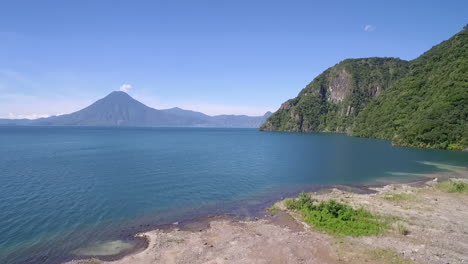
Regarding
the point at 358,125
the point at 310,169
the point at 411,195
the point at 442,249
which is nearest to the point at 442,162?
the point at 310,169

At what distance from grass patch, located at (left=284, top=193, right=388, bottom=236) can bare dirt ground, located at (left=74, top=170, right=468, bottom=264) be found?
90cm

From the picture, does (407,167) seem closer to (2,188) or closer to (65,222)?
(65,222)

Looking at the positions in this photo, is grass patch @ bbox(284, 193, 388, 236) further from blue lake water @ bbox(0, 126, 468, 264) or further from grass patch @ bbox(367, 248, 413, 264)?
blue lake water @ bbox(0, 126, 468, 264)

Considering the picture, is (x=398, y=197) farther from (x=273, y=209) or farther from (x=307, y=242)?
(x=307, y=242)

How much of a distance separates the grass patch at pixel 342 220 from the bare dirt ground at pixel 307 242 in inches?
35.3

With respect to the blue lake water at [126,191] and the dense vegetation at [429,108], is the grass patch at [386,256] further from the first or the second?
the dense vegetation at [429,108]

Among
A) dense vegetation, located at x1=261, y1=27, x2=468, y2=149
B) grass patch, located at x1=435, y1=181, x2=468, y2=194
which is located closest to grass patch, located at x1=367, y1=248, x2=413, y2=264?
grass patch, located at x1=435, y1=181, x2=468, y2=194

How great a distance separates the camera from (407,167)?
219 feet

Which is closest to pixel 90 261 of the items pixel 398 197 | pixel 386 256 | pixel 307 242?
pixel 307 242

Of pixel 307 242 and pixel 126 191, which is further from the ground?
pixel 307 242

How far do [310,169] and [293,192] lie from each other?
75.9ft

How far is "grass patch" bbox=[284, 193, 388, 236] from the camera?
83.1ft

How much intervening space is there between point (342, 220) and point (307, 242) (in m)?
5.89

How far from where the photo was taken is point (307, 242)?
77.2 ft
